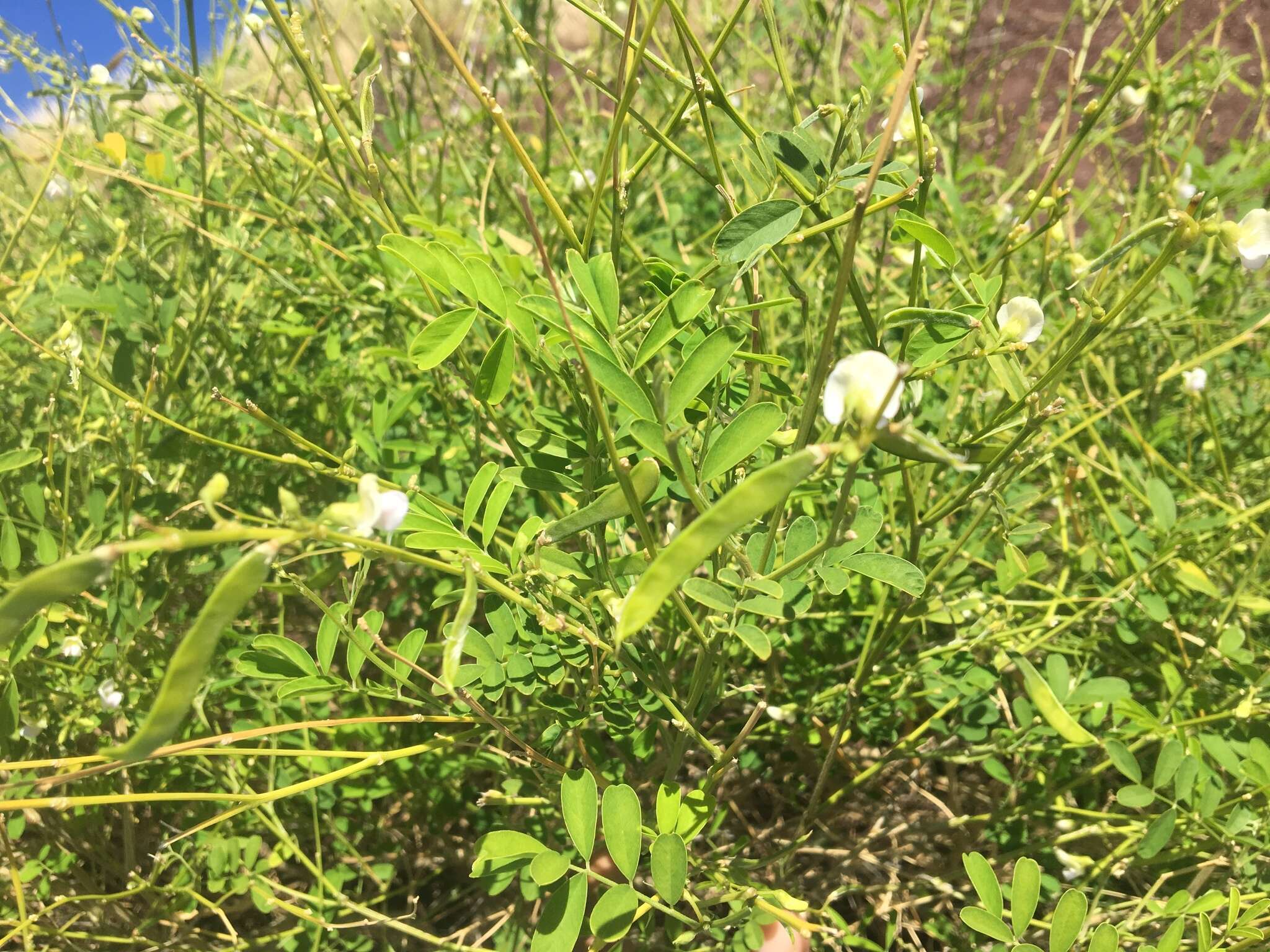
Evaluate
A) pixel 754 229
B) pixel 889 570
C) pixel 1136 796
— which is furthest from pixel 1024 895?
pixel 754 229

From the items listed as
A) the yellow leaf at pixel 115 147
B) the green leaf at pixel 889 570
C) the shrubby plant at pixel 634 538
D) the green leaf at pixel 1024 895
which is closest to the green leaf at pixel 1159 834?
the shrubby plant at pixel 634 538

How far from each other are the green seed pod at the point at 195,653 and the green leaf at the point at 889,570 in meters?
0.34

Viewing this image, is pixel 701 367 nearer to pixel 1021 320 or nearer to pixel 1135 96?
pixel 1021 320

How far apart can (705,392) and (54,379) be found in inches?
31.2

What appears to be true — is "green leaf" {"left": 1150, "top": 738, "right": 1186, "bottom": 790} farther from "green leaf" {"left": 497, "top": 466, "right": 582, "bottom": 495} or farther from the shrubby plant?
"green leaf" {"left": 497, "top": 466, "right": 582, "bottom": 495}

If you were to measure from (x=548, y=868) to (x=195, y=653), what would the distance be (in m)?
0.30

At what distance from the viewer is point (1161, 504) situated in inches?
32.4

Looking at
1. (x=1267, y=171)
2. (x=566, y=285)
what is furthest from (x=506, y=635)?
(x=1267, y=171)

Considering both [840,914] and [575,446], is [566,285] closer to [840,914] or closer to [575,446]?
[575,446]

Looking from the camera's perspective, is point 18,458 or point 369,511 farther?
point 18,458

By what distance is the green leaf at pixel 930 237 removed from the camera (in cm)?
47

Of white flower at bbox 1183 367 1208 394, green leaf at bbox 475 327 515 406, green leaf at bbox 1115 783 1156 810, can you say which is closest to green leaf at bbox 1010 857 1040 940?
green leaf at bbox 1115 783 1156 810

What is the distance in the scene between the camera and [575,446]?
60 centimetres

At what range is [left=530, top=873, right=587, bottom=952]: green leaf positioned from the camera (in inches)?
20.2
